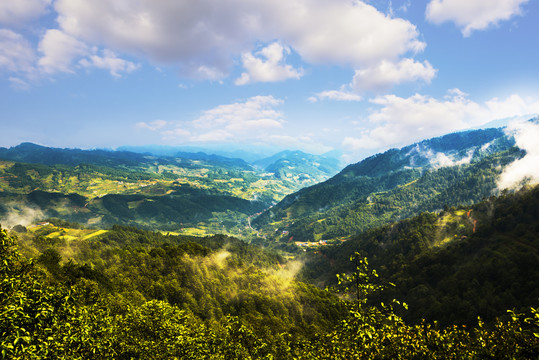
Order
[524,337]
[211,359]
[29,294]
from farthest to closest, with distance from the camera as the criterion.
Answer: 1. [211,359]
2. [29,294]
3. [524,337]

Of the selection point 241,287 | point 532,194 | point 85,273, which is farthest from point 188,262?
point 532,194

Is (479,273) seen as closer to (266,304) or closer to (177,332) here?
(266,304)

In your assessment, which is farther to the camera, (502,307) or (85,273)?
(502,307)

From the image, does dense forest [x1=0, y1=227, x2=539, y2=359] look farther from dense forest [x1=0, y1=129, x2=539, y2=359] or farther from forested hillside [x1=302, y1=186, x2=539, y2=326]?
forested hillside [x1=302, y1=186, x2=539, y2=326]

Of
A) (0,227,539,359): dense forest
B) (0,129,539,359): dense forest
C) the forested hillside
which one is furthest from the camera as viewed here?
the forested hillside

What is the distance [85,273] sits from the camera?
268ft

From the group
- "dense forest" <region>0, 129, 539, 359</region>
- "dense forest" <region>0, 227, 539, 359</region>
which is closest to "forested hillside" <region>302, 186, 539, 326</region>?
"dense forest" <region>0, 129, 539, 359</region>

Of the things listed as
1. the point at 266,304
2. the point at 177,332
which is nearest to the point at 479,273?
the point at 266,304

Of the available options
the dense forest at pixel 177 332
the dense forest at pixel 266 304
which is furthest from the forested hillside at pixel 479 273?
the dense forest at pixel 177 332

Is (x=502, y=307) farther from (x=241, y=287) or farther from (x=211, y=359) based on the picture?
(x=211, y=359)

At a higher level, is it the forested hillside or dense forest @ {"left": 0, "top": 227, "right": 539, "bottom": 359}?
dense forest @ {"left": 0, "top": 227, "right": 539, "bottom": 359}

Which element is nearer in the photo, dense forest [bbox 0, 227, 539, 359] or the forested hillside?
dense forest [bbox 0, 227, 539, 359]

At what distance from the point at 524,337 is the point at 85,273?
345ft

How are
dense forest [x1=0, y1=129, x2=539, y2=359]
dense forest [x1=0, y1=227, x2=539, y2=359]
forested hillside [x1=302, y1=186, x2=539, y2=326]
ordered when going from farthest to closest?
1. forested hillside [x1=302, y1=186, x2=539, y2=326]
2. dense forest [x1=0, y1=129, x2=539, y2=359]
3. dense forest [x1=0, y1=227, x2=539, y2=359]
